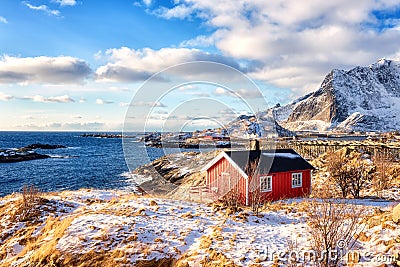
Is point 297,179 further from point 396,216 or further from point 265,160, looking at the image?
point 396,216

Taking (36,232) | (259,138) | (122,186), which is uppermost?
(259,138)

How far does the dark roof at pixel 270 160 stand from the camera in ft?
62.8

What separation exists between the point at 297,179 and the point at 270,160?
2.51 meters

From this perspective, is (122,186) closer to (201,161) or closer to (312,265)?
(201,161)

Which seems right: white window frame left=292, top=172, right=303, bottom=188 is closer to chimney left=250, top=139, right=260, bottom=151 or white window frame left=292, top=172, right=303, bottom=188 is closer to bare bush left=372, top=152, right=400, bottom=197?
chimney left=250, top=139, right=260, bottom=151

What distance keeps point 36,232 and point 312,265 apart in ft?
35.3

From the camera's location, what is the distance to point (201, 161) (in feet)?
98.6

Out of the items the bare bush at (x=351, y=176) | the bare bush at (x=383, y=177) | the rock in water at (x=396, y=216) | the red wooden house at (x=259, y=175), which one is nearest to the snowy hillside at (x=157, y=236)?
the rock in water at (x=396, y=216)

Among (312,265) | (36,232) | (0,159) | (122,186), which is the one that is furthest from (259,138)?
(0,159)

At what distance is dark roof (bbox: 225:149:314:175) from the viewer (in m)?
19.1

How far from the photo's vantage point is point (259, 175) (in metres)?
19.0

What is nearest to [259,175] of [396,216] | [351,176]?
[351,176]

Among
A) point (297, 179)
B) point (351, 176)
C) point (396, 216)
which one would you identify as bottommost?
point (297, 179)

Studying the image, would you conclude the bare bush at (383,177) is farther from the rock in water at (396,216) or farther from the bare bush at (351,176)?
the rock in water at (396,216)
